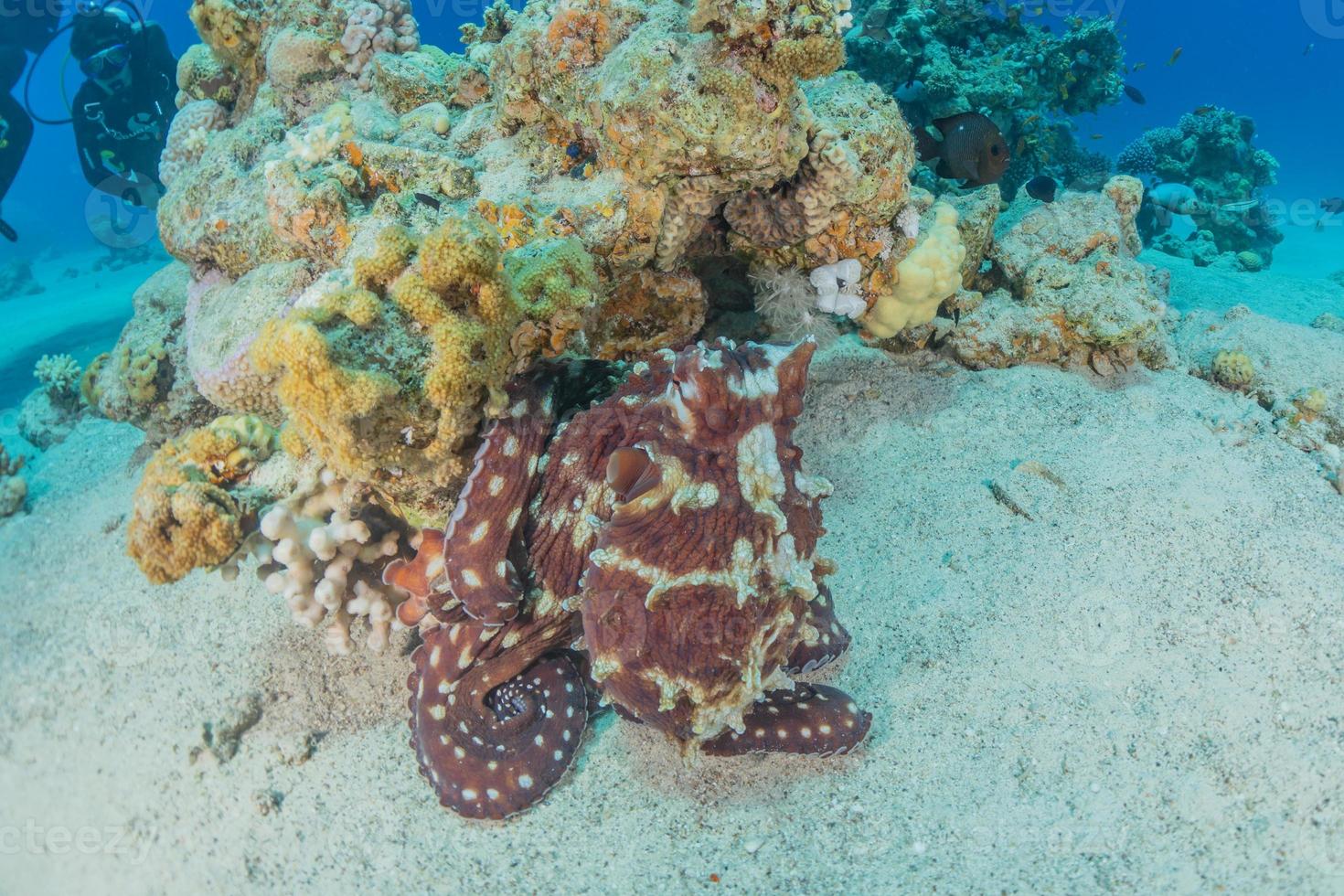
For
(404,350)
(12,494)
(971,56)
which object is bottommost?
(12,494)

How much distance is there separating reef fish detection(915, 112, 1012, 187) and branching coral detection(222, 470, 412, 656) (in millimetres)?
5404

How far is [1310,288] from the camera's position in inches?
434

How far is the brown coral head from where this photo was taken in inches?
91.0

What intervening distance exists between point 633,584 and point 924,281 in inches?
142

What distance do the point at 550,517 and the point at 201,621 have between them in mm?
2699

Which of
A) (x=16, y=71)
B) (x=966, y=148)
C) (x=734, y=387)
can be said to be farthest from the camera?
(x=16, y=71)

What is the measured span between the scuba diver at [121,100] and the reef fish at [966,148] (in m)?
11.2

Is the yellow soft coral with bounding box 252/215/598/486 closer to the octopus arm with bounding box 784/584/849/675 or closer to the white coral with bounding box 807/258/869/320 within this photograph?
the octopus arm with bounding box 784/584/849/675

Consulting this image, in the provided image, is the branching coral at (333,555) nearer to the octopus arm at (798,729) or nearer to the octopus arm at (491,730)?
the octopus arm at (491,730)

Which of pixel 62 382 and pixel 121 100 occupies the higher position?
pixel 121 100

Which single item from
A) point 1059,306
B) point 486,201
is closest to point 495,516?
point 486,201

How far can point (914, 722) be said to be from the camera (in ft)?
10.2

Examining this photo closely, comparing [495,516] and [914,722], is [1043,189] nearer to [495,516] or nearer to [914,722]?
[914,722]

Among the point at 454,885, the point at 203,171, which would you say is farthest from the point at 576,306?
the point at 203,171
